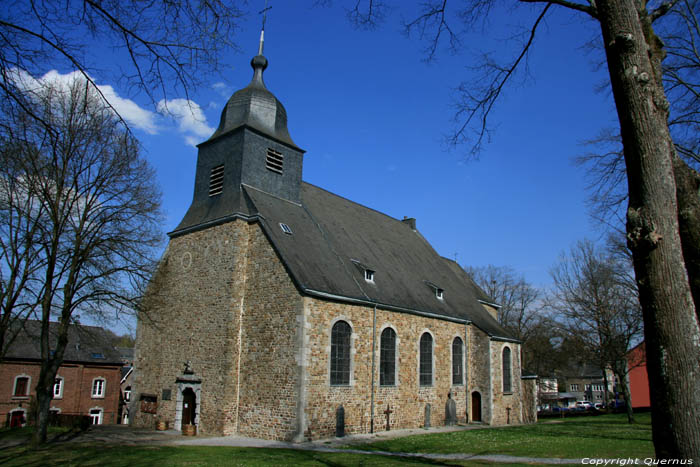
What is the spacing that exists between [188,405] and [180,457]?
6.67m

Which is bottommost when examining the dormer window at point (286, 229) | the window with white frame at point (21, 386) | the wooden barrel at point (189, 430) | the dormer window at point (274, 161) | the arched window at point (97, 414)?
the arched window at point (97, 414)

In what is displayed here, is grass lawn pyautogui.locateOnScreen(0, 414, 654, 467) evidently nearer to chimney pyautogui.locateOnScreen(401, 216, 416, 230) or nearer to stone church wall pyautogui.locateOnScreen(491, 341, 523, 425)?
stone church wall pyautogui.locateOnScreen(491, 341, 523, 425)

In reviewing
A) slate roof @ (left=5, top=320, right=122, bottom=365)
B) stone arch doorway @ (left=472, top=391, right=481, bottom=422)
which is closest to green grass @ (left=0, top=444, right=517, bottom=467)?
stone arch doorway @ (left=472, top=391, right=481, bottom=422)

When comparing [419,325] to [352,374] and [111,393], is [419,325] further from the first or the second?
Answer: [111,393]

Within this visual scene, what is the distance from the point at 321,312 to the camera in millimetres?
16484

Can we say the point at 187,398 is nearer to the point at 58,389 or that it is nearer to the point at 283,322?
the point at 283,322

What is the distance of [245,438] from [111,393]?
21475mm

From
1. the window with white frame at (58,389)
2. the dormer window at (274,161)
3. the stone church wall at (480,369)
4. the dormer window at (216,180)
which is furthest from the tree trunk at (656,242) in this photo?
the window with white frame at (58,389)

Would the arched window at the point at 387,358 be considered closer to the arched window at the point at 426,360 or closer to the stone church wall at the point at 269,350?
the arched window at the point at 426,360

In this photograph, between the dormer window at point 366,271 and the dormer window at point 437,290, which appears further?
the dormer window at point 437,290

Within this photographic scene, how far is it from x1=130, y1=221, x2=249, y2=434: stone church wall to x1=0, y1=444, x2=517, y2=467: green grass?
141 inches

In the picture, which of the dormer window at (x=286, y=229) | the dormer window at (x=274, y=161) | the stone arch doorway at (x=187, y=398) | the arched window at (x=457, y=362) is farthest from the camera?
the arched window at (x=457, y=362)

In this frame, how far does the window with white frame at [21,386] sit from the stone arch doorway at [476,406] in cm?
2531

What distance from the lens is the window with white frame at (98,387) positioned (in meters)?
32.0
